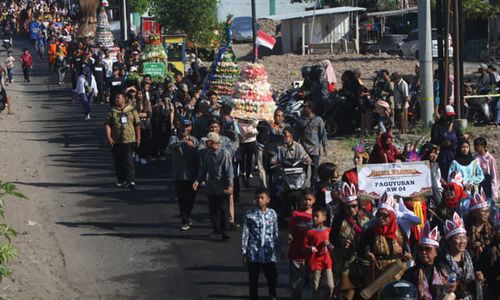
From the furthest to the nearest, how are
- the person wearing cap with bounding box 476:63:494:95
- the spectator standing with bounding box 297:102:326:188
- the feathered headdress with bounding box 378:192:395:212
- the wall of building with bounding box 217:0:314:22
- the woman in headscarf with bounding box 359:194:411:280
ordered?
the wall of building with bounding box 217:0:314:22, the person wearing cap with bounding box 476:63:494:95, the spectator standing with bounding box 297:102:326:188, the feathered headdress with bounding box 378:192:395:212, the woman in headscarf with bounding box 359:194:411:280

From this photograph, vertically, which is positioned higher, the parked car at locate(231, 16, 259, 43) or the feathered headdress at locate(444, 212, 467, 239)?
the parked car at locate(231, 16, 259, 43)

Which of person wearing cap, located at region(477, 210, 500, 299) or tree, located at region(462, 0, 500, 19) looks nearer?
person wearing cap, located at region(477, 210, 500, 299)

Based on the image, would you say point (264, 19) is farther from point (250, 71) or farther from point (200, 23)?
point (250, 71)

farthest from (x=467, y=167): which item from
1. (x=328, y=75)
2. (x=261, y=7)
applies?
(x=261, y=7)

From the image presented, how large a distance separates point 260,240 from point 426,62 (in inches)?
450

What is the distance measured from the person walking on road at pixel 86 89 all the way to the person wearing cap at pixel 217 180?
1405 cm

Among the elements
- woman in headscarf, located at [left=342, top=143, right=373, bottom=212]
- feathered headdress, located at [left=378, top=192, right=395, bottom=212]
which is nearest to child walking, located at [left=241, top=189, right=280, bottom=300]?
woman in headscarf, located at [left=342, top=143, right=373, bottom=212]

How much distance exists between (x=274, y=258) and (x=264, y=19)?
47.2 meters

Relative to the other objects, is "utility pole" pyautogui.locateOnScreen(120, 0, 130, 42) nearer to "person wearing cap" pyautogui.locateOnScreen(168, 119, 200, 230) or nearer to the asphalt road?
the asphalt road

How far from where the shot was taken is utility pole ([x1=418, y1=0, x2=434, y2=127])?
2200 cm

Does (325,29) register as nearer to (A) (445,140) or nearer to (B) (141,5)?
(B) (141,5)

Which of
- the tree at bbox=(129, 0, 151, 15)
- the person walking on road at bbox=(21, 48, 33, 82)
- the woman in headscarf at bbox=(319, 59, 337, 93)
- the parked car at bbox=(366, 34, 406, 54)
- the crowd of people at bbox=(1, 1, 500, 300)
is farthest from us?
the parked car at bbox=(366, 34, 406, 54)

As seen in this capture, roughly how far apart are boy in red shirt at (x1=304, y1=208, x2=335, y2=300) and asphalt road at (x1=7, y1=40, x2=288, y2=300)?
1.23 metres

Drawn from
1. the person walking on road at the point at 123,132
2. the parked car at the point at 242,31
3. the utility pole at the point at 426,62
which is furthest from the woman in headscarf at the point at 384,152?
the parked car at the point at 242,31
